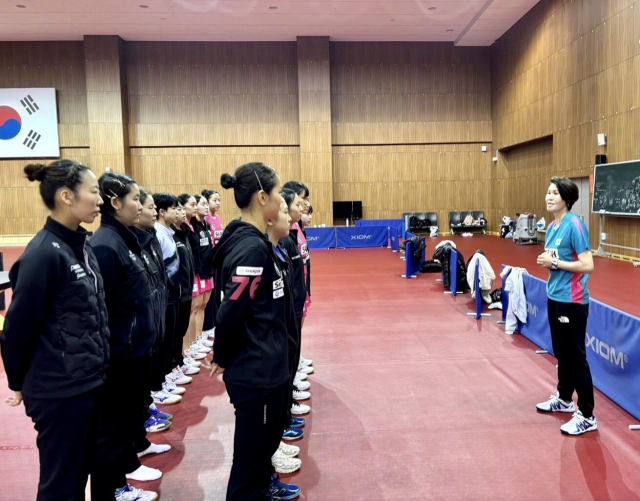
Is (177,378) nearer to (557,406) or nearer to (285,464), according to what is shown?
(285,464)

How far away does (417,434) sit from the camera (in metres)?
3.43

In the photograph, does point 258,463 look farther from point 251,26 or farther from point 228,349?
point 251,26

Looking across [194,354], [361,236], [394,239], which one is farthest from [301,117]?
[194,354]

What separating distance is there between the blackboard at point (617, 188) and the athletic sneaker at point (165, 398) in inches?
417

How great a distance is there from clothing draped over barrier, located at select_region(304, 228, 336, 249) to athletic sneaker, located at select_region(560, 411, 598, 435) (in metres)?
13.4

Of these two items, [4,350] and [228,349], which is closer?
[4,350]

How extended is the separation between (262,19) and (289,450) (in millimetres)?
16083

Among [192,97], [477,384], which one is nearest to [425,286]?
[477,384]

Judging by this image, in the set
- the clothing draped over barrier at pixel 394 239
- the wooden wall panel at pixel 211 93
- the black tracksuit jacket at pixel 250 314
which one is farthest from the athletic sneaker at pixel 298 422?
the wooden wall panel at pixel 211 93

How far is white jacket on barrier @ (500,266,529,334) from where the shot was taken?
571 centimetres

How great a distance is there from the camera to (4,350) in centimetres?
185

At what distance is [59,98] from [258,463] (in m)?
20.6

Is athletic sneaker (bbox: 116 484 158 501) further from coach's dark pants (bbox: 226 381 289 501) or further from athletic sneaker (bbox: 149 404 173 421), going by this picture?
athletic sneaker (bbox: 149 404 173 421)

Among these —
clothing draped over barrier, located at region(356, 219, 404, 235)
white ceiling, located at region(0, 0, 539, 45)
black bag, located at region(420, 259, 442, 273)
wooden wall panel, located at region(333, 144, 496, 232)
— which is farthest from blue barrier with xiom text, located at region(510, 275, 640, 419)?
wooden wall panel, located at region(333, 144, 496, 232)
